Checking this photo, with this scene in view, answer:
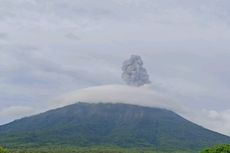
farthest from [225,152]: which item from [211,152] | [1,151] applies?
[1,151]

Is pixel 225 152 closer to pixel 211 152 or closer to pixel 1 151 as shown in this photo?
pixel 211 152
